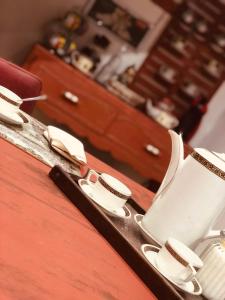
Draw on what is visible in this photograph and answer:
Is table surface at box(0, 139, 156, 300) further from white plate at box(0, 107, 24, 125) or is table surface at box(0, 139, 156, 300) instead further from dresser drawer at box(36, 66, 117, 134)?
dresser drawer at box(36, 66, 117, 134)

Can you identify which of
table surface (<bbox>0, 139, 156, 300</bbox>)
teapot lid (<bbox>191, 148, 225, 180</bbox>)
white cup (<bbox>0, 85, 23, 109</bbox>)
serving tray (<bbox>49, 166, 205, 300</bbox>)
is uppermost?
teapot lid (<bbox>191, 148, 225, 180</bbox>)

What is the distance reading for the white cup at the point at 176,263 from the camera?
962 mm

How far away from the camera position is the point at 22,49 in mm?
3746

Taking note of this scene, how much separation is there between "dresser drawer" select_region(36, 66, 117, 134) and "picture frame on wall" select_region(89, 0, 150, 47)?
2.20 ft

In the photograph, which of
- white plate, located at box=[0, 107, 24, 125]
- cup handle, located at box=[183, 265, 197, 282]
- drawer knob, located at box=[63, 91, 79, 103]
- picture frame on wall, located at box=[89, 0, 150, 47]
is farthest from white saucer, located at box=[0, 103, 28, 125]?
picture frame on wall, located at box=[89, 0, 150, 47]

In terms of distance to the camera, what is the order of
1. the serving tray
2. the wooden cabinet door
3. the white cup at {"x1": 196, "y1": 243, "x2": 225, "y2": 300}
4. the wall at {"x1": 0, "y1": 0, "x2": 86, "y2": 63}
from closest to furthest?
the serving tray → the white cup at {"x1": 196, "y1": 243, "x2": 225, "y2": 300} → the wall at {"x1": 0, "y1": 0, "x2": 86, "y2": 63} → the wooden cabinet door

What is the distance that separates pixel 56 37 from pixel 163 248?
9.77 feet

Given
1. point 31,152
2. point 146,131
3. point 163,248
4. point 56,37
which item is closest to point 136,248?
point 163,248

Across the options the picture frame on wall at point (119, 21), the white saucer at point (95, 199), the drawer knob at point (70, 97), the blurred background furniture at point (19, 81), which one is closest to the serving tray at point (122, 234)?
the white saucer at point (95, 199)

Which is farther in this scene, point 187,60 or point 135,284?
point 187,60

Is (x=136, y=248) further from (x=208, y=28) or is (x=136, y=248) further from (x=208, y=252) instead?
(x=208, y=28)

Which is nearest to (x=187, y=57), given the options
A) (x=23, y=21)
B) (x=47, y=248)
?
(x=23, y=21)

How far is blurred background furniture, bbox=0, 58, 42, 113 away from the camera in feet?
5.73

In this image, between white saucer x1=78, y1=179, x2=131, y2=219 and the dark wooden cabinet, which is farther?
the dark wooden cabinet
